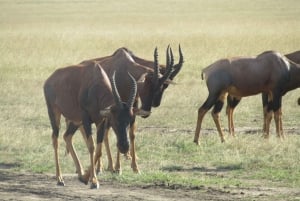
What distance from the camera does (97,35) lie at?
127 feet

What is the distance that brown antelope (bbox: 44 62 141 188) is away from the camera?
461 inches

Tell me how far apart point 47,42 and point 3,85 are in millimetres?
11087

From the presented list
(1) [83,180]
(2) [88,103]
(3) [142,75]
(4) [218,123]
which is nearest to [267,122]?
(4) [218,123]

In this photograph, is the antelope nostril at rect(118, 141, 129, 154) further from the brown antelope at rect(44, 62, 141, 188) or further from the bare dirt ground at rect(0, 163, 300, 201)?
the bare dirt ground at rect(0, 163, 300, 201)

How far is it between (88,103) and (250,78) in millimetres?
5807

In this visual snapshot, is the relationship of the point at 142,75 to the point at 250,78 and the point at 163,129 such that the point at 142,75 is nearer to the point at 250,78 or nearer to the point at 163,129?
the point at 250,78

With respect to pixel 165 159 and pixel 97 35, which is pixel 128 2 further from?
pixel 165 159

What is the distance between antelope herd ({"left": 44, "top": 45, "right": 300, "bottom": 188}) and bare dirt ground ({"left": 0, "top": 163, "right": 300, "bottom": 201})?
0.28 m

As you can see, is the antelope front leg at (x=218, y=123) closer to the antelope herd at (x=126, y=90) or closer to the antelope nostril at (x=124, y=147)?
the antelope herd at (x=126, y=90)

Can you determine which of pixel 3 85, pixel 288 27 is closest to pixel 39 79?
pixel 3 85

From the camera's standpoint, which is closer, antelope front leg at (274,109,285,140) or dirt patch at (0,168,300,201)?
dirt patch at (0,168,300,201)

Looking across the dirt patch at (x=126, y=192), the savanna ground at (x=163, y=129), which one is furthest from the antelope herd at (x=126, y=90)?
the savanna ground at (x=163, y=129)

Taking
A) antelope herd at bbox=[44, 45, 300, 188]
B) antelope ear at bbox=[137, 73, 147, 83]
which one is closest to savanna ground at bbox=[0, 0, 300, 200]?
antelope herd at bbox=[44, 45, 300, 188]

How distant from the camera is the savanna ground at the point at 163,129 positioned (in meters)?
11.9
